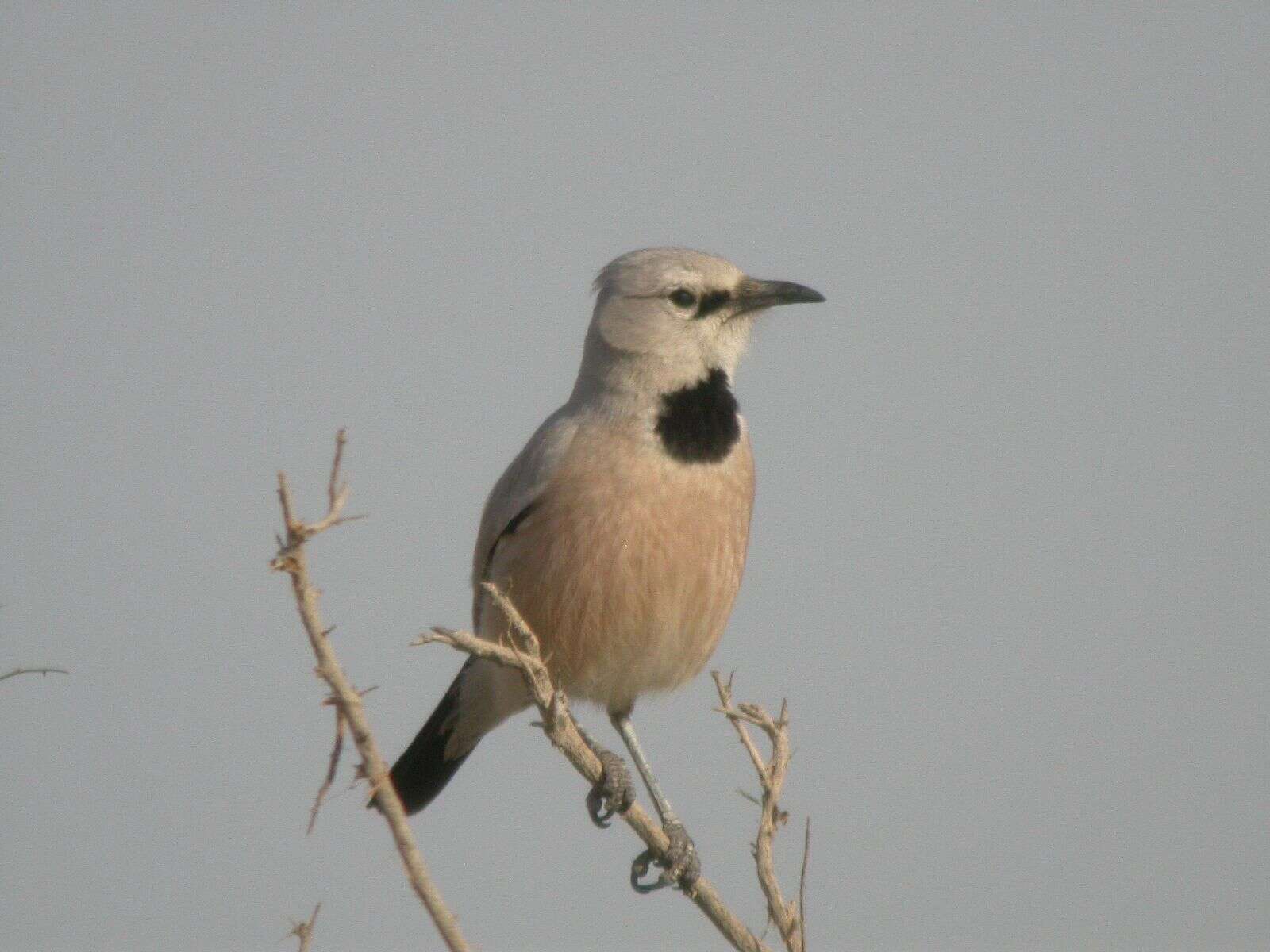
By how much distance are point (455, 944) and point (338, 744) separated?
0.44m

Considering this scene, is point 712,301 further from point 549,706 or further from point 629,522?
point 549,706

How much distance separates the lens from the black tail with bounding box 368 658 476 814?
23.7 feet

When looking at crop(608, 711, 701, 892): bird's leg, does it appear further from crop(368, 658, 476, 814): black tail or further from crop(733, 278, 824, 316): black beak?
crop(733, 278, 824, 316): black beak

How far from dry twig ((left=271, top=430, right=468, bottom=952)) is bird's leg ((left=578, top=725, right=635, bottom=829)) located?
275cm

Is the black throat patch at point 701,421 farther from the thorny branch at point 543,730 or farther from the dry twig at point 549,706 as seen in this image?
the dry twig at point 549,706

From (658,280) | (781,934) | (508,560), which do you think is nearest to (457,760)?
(508,560)

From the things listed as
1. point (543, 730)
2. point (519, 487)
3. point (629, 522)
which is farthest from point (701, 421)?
point (543, 730)

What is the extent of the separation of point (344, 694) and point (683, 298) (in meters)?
4.19

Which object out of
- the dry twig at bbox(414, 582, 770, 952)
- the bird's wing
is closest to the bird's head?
the bird's wing

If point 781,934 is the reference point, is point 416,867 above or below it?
above

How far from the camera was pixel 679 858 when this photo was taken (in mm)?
6117

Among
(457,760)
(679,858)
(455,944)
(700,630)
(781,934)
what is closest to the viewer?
(455,944)

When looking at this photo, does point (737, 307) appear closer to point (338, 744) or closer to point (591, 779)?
point (591, 779)

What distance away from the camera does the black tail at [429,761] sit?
723cm
